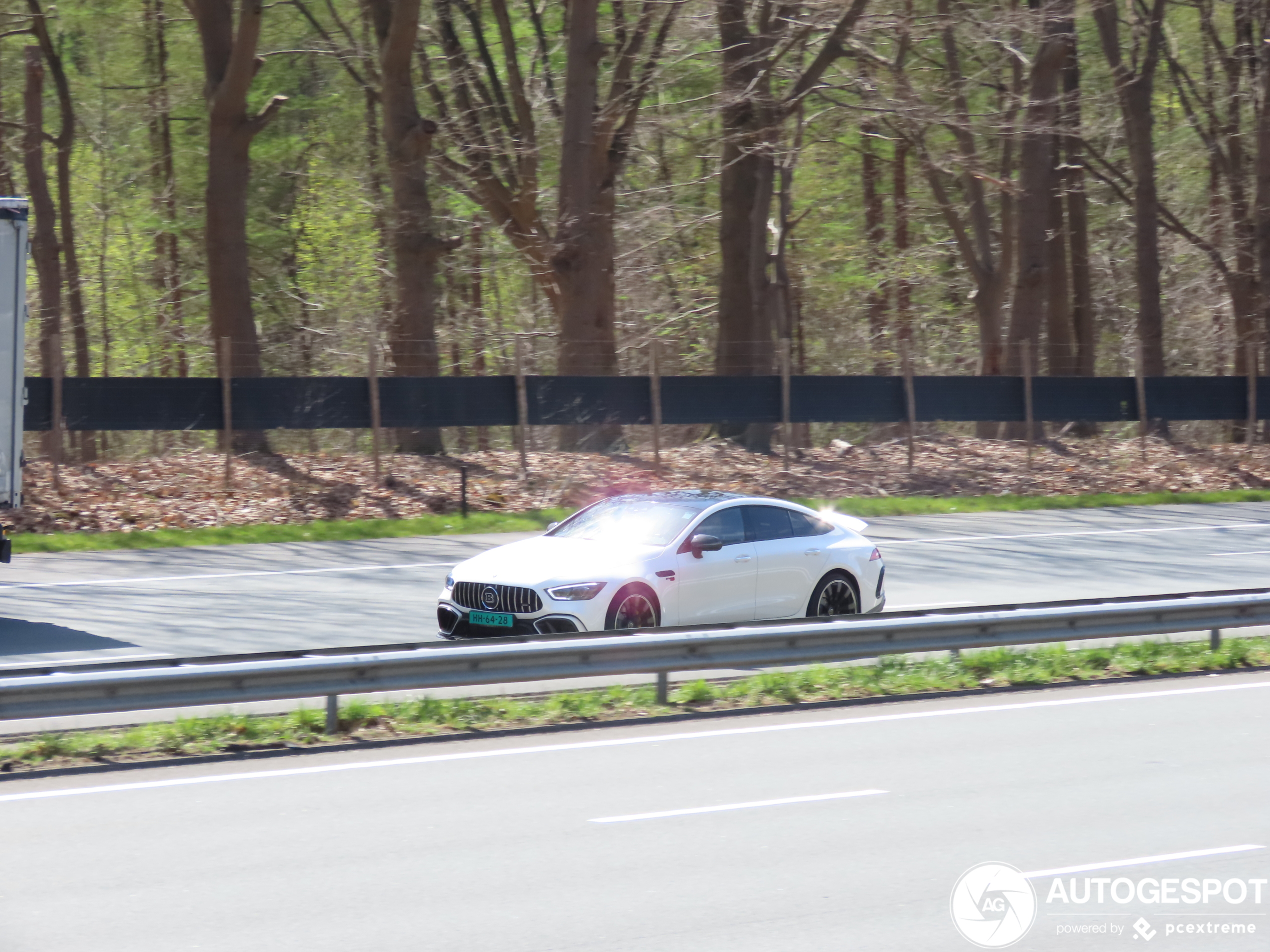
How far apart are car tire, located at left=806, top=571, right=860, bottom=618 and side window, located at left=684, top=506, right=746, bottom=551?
88 centimetres

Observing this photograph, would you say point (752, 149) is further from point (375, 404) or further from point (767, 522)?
point (767, 522)

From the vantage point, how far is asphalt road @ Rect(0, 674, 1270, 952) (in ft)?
18.6

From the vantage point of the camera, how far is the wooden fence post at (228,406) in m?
22.5

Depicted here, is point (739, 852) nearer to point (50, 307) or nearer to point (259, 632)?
point (259, 632)

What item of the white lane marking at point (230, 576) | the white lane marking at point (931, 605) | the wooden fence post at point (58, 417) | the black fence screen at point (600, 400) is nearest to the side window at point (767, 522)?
the white lane marking at point (931, 605)

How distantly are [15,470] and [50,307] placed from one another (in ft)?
51.2

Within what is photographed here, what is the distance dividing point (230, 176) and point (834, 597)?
15.2 meters

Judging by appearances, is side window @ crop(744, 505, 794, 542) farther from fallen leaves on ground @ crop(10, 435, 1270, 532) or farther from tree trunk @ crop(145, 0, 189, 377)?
tree trunk @ crop(145, 0, 189, 377)

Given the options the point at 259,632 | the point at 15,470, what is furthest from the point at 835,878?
the point at 15,470

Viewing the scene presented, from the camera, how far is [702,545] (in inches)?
487

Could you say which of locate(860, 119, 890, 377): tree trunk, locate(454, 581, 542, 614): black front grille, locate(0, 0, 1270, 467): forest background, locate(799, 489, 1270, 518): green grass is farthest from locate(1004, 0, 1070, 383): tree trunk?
locate(454, 581, 542, 614): black front grille

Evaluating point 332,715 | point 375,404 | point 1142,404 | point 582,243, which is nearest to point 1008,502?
point 1142,404

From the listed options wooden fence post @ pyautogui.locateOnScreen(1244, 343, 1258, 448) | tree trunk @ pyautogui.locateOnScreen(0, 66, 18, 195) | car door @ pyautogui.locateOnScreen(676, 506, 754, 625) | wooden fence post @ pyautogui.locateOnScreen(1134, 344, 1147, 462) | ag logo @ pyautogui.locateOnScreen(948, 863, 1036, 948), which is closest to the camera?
ag logo @ pyautogui.locateOnScreen(948, 863, 1036, 948)

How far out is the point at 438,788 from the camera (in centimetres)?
800
